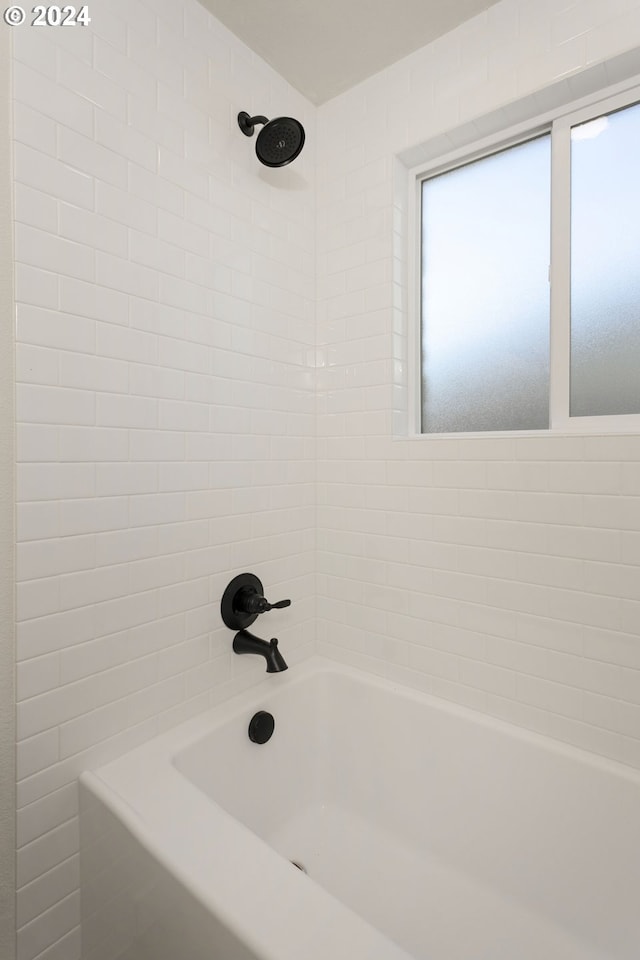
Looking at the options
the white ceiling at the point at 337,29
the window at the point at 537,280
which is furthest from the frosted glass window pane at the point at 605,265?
the white ceiling at the point at 337,29

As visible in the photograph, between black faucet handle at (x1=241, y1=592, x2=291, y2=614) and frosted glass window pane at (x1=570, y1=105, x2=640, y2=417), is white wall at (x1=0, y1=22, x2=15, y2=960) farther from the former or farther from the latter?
frosted glass window pane at (x1=570, y1=105, x2=640, y2=417)

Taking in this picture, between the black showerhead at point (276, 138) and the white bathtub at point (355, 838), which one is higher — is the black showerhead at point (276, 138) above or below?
above

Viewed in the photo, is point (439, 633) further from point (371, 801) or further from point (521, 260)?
point (521, 260)

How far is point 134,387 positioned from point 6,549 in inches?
19.4

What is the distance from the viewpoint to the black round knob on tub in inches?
59.4

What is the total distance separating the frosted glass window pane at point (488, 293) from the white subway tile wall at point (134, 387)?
20.7 inches

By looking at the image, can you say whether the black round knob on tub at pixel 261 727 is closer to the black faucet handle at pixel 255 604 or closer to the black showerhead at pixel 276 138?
the black faucet handle at pixel 255 604

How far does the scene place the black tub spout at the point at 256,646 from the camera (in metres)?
A: 1.45

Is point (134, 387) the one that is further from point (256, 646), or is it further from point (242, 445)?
point (256, 646)

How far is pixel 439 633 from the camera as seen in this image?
5.26ft

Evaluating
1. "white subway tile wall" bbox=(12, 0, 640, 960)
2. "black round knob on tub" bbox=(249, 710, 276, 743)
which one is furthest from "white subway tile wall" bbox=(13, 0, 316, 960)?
"black round knob on tub" bbox=(249, 710, 276, 743)

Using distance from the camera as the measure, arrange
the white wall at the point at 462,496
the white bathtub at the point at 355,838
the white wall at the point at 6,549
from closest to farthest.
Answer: the white bathtub at the point at 355,838, the white wall at the point at 6,549, the white wall at the point at 462,496

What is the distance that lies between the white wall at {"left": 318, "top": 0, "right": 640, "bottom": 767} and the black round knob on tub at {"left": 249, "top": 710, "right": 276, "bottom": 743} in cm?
39

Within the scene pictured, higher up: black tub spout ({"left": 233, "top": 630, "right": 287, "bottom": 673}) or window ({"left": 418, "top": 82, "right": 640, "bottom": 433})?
window ({"left": 418, "top": 82, "right": 640, "bottom": 433})
